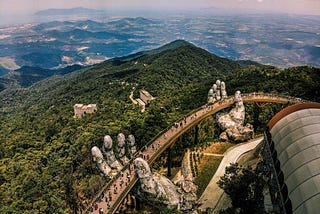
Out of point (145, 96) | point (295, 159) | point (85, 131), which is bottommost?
point (145, 96)

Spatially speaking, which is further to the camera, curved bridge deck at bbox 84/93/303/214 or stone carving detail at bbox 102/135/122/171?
stone carving detail at bbox 102/135/122/171

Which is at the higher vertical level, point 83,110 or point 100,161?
point 100,161

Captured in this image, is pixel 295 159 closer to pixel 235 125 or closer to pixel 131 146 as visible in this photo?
pixel 131 146

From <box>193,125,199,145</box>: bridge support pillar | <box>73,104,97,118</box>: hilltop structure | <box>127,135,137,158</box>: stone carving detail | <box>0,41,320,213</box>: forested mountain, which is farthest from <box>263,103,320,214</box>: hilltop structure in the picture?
<box>73,104,97,118</box>: hilltop structure

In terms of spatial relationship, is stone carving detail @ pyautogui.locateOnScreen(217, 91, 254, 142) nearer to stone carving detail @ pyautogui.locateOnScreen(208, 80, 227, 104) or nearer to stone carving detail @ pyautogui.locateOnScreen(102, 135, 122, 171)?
stone carving detail @ pyautogui.locateOnScreen(208, 80, 227, 104)

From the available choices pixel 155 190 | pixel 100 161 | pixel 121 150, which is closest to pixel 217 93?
pixel 121 150

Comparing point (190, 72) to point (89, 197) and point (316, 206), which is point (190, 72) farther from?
point (316, 206)
